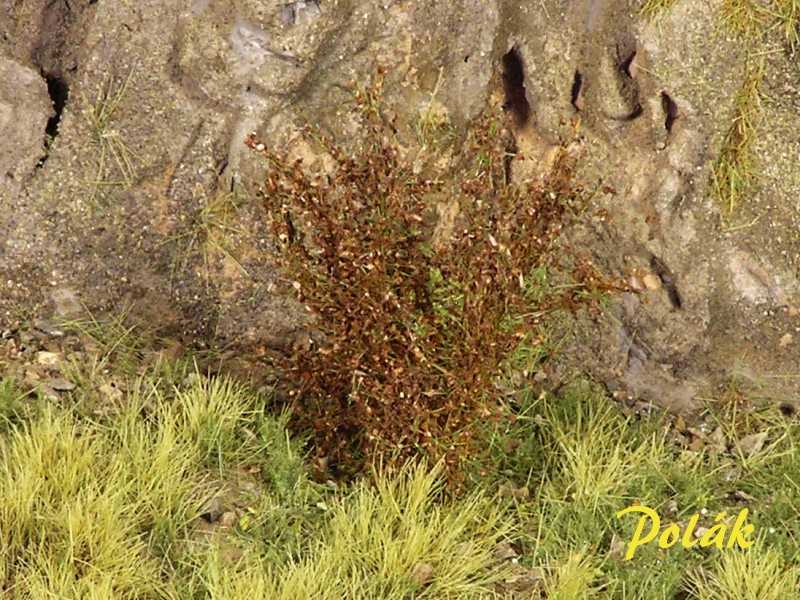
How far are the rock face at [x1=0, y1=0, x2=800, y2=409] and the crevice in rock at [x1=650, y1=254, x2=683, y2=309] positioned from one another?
0.01m

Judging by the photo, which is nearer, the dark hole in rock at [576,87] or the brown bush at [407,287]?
the brown bush at [407,287]

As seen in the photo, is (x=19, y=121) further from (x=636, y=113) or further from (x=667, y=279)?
(x=667, y=279)

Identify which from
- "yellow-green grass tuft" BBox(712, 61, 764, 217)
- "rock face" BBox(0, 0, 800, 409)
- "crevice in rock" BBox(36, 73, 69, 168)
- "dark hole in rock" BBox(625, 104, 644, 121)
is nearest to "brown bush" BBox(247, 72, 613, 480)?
"rock face" BBox(0, 0, 800, 409)

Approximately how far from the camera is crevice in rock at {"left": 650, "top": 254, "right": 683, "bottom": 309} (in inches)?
214

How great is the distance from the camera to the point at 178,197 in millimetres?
5328

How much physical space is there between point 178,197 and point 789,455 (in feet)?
8.29

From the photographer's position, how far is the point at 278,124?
5.26 m

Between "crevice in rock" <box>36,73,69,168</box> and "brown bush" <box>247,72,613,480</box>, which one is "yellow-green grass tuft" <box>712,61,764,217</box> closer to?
"brown bush" <box>247,72,613,480</box>

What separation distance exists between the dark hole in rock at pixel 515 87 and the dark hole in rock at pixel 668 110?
519 millimetres

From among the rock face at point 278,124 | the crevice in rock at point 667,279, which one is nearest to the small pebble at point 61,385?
the rock face at point 278,124

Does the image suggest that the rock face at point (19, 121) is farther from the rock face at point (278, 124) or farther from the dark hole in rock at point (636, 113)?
the dark hole in rock at point (636, 113)

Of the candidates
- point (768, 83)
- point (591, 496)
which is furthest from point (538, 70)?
point (591, 496)

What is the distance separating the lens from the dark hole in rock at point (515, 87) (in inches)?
208

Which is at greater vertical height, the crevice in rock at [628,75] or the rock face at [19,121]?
the crevice in rock at [628,75]
